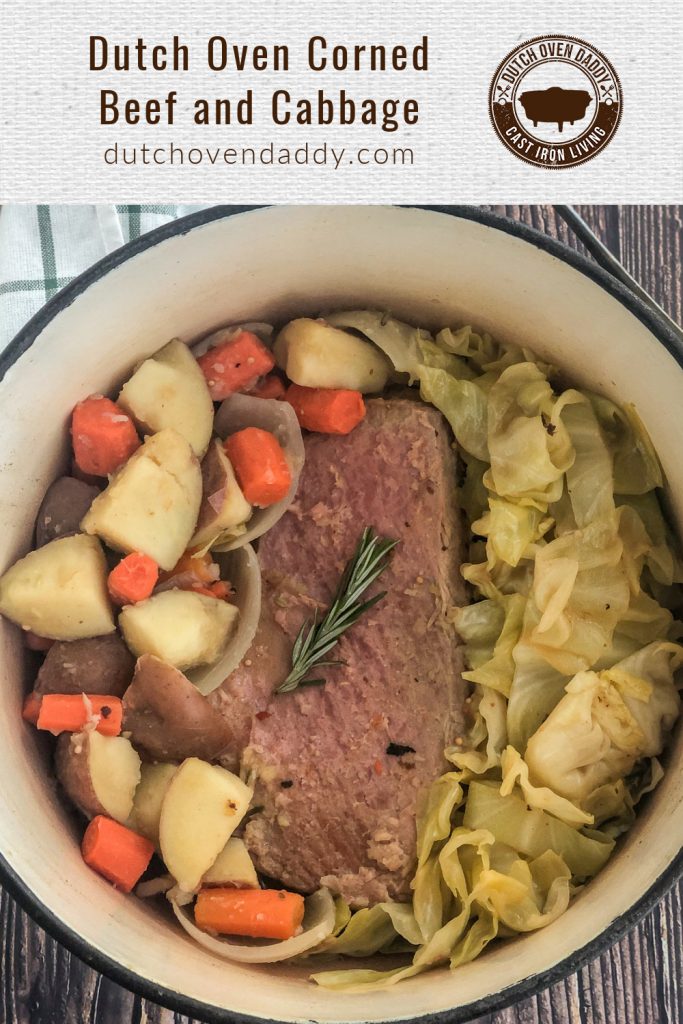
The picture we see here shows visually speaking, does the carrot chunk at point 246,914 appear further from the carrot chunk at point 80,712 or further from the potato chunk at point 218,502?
the potato chunk at point 218,502

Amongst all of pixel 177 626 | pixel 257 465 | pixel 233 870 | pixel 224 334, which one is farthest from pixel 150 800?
pixel 224 334

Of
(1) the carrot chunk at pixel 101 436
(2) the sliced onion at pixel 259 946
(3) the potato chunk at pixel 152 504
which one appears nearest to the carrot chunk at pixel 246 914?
(2) the sliced onion at pixel 259 946

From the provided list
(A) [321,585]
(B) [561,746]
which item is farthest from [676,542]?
(A) [321,585]

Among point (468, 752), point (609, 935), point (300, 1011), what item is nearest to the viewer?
point (609, 935)

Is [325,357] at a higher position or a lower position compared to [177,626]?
higher

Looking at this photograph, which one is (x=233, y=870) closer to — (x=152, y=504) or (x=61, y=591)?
(x=61, y=591)

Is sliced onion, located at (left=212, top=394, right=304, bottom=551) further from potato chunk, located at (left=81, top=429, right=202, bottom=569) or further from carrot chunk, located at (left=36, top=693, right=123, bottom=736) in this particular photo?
carrot chunk, located at (left=36, top=693, right=123, bottom=736)

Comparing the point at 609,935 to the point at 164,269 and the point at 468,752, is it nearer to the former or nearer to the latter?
the point at 468,752
